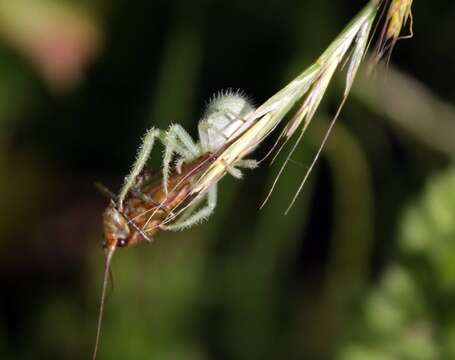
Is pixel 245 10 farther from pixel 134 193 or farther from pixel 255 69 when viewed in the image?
pixel 134 193

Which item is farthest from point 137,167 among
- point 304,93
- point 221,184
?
point 221,184

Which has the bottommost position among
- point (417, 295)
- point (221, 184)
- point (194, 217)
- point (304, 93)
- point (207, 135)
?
point (304, 93)

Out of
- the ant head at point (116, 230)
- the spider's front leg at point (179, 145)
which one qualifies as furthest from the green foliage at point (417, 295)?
the ant head at point (116, 230)

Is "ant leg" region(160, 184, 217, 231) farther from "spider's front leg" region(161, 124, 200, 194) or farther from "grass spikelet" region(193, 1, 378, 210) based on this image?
"grass spikelet" region(193, 1, 378, 210)

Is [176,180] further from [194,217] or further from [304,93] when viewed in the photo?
[304,93]

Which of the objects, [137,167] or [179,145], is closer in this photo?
[137,167]

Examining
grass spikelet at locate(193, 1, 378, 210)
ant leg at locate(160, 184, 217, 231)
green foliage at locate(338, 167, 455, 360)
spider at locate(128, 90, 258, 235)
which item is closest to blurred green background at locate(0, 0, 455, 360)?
green foliage at locate(338, 167, 455, 360)

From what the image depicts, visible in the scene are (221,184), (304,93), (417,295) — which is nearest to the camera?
(304,93)
